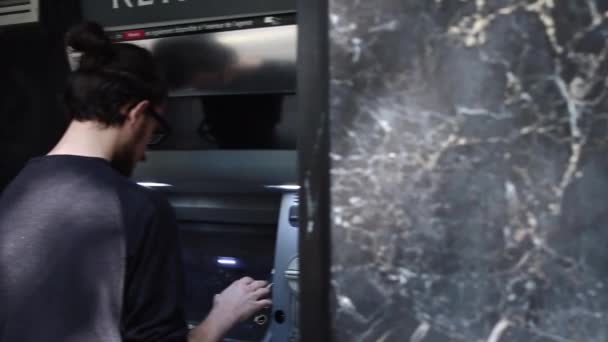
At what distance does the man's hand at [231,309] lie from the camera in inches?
64.5

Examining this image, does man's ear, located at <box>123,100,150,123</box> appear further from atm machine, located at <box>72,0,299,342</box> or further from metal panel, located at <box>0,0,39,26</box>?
metal panel, located at <box>0,0,39,26</box>

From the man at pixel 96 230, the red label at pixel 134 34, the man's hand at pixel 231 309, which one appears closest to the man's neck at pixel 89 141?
the man at pixel 96 230

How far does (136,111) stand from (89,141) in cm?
13

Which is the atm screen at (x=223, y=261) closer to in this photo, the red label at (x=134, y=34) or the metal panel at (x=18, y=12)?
the red label at (x=134, y=34)

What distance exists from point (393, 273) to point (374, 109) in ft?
0.88

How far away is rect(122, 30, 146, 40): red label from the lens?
240cm

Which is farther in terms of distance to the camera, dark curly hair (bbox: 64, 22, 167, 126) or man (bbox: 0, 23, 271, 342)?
dark curly hair (bbox: 64, 22, 167, 126)

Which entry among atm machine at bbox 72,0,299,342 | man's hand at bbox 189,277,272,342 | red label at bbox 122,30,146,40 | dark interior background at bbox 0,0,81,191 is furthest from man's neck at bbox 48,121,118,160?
dark interior background at bbox 0,0,81,191

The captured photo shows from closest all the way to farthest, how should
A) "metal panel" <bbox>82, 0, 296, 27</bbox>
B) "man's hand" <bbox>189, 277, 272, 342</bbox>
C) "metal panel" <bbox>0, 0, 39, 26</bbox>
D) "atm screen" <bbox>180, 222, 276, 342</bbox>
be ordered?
"man's hand" <bbox>189, 277, 272, 342</bbox>
"metal panel" <bbox>82, 0, 296, 27</bbox>
"atm screen" <bbox>180, 222, 276, 342</bbox>
"metal panel" <bbox>0, 0, 39, 26</bbox>

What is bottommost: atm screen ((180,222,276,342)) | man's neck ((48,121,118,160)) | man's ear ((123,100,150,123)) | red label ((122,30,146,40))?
atm screen ((180,222,276,342))

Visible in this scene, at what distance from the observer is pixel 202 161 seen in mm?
2438

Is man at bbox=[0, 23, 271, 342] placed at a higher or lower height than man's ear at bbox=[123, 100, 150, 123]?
lower

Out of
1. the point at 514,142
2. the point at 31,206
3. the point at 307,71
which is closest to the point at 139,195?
the point at 31,206

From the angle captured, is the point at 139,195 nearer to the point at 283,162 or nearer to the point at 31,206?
the point at 31,206
